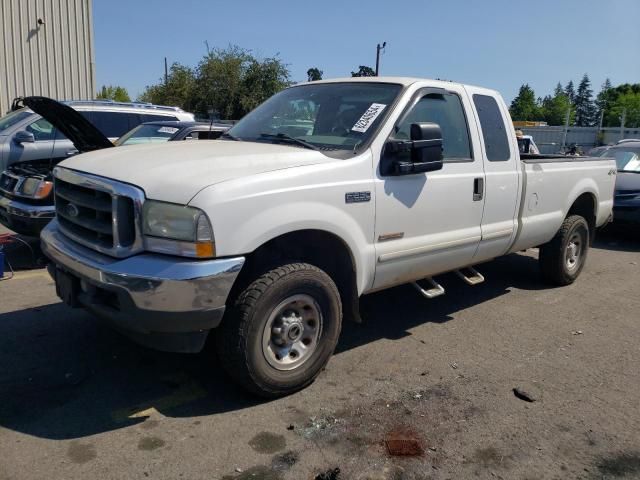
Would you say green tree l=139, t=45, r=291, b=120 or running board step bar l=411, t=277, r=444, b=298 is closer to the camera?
running board step bar l=411, t=277, r=444, b=298

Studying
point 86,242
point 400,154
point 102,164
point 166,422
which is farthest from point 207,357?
point 400,154

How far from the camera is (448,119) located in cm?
460

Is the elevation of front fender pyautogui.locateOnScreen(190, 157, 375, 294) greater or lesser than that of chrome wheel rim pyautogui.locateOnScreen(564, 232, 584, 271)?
greater

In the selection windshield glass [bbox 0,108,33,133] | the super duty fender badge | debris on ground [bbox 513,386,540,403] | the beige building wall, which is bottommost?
debris on ground [bbox 513,386,540,403]

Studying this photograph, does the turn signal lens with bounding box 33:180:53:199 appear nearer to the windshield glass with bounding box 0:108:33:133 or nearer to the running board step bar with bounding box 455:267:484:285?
the windshield glass with bounding box 0:108:33:133

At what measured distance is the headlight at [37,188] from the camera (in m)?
6.43

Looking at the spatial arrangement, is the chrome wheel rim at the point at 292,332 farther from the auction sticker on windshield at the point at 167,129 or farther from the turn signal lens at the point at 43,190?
the auction sticker on windshield at the point at 167,129

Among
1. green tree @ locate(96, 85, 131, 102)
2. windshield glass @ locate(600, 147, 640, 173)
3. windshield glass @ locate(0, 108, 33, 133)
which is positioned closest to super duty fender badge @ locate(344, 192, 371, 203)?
windshield glass @ locate(0, 108, 33, 133)

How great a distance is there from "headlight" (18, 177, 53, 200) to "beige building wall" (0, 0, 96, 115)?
575 inches

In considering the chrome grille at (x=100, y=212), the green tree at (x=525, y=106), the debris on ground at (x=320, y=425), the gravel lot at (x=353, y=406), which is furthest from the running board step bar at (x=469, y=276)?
the green tree at (x=525, y=106)

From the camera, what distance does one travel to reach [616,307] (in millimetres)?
5797

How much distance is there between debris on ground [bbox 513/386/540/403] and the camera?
146 inches

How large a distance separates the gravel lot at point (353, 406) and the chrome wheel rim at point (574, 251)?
1.26 m

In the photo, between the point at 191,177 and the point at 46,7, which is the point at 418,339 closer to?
the point at 191,177
